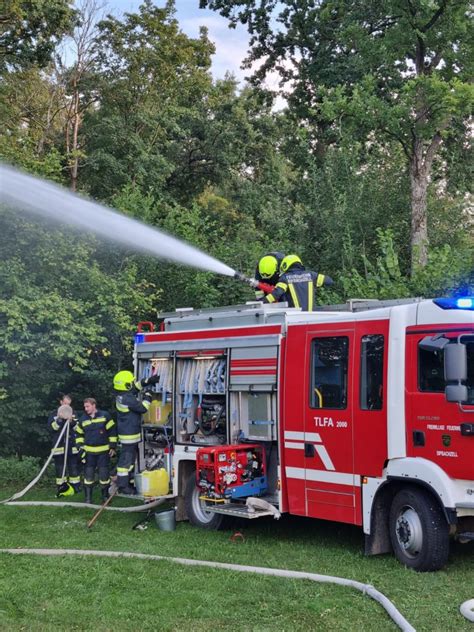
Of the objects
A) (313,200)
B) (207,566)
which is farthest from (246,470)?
(313,200)

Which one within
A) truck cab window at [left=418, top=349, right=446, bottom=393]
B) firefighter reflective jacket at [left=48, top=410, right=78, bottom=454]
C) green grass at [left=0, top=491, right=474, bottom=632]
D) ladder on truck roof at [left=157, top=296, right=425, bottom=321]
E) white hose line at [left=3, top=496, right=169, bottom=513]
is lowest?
green grass at [left=0, top=491, right=474, bottom=632]

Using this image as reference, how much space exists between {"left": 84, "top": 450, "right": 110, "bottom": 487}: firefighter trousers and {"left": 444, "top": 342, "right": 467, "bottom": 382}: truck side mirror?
658 centimetres

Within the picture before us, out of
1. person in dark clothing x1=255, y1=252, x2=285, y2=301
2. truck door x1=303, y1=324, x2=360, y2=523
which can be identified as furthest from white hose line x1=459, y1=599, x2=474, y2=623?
person in dark clothing x1=255, y1=252, x2=285, y2=301

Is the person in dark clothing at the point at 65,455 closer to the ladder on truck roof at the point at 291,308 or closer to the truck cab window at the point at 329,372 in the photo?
the ladder on truck roof at the point at 291,308

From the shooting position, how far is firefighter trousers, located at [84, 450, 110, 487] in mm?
11781

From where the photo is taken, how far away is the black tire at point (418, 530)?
7.10 metres

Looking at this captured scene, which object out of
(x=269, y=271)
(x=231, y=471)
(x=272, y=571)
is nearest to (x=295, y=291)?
(x=269, y=271)

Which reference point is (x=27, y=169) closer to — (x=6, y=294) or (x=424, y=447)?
(x=6, y=294)

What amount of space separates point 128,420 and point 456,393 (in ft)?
18.0

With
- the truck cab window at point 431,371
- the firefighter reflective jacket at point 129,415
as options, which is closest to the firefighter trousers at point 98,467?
the firefighter reflective jacket at point 129,415

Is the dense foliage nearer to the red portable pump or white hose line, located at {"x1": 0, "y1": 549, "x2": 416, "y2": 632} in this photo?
the red portable pump

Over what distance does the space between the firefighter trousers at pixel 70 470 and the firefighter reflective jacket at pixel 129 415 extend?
245 centimetres

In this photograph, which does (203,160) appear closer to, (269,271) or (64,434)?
(64,434)

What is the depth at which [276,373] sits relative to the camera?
29.0 feet
